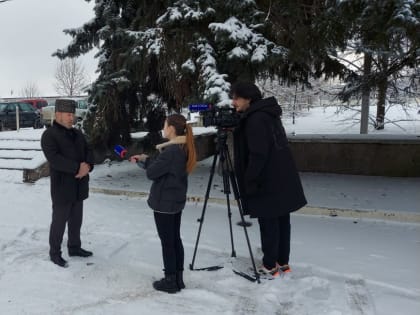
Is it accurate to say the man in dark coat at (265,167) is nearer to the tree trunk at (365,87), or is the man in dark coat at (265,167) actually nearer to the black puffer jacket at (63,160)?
the black puffer jacket at (63,160)

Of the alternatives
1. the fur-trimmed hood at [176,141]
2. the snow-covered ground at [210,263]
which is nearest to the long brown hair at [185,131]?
the fur-trimmed hood at [176,141]

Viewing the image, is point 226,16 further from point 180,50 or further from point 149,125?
point 149,125

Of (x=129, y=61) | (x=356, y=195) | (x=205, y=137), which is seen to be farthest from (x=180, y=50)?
(x=205, y=137)

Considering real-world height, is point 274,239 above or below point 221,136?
below

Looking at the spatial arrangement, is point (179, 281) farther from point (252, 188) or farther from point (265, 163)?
point (265, 163)

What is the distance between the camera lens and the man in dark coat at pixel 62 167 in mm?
4223

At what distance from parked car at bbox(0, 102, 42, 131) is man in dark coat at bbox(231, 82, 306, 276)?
1925 centimetres

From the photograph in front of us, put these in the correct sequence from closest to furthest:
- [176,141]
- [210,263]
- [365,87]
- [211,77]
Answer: [176,141], [210,263], [211,77], [365,87]

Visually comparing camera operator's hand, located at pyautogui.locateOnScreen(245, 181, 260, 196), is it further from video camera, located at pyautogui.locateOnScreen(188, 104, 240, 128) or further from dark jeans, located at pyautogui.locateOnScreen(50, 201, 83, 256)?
dark jeans, located at pyautogui.locateOnScreen(50, 201, 83, 256)

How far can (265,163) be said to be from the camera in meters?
3.78

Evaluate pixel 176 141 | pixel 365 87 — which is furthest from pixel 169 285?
pixel 365 87

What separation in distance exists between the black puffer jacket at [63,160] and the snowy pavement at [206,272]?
28.6 inches

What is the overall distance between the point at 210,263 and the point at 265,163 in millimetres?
1356

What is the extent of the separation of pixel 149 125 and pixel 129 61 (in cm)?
257
